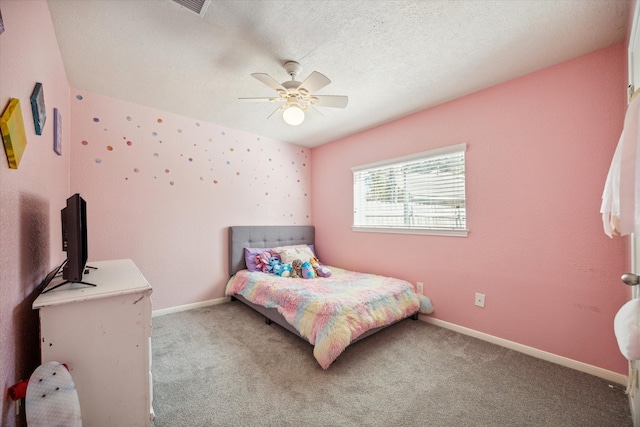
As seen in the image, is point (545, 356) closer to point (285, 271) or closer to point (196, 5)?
point (285, 271)

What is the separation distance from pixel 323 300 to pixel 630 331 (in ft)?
5.49

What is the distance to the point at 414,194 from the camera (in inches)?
114

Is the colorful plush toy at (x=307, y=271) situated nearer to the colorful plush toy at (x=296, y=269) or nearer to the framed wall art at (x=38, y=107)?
the colorful plush toy at (x=296, y=269)

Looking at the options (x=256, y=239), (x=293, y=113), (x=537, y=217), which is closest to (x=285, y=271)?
(x=256, y=239)

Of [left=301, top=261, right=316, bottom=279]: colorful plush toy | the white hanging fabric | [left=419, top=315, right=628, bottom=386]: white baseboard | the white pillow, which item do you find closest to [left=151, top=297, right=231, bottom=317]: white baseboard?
[left=301, top=261, right=316, bottom=279]: colorful plush toy

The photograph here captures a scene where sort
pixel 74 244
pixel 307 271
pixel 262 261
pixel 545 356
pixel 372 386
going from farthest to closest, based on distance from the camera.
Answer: pixel 262 261
pixel 307 271
pixel 545 356
pixel 372 386
pixel 74 244

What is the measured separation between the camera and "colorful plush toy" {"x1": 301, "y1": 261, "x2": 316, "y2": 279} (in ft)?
9.88

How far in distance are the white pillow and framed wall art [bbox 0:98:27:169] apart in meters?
2.28

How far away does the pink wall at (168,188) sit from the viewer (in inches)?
99.2

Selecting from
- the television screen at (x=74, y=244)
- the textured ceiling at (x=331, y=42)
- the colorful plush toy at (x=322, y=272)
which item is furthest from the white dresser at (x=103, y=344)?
the colorful plush toy at (x=322, y=272)

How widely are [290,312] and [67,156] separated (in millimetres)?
2479

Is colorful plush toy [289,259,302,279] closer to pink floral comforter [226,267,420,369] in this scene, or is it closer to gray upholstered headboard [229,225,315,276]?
pink floral comforter [226,267,420,369]

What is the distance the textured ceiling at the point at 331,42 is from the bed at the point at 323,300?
6.28 ft

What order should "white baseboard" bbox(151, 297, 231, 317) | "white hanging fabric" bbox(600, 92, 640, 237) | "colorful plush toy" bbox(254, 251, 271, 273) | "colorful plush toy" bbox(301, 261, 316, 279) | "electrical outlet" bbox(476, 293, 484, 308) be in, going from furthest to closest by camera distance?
"colorful plush toy" bbox(254, 251, 271, 273) < "colorful plush toy" bbox(301, 261, 316, 279) < "white baseboard" bbox(151, 297, 231, 317) < "electrical outlet" bbox(476, 293, 484, 308) < "white hanging fabric" bbox(600, 92, 640, 237)
